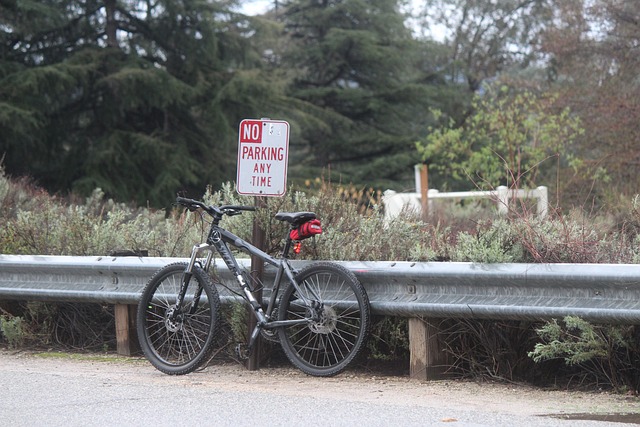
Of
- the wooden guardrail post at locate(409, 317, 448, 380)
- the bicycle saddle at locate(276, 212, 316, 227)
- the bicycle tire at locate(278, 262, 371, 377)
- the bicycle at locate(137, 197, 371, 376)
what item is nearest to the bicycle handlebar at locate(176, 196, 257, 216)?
the bicycle at locate(137, 197, 371, 376)

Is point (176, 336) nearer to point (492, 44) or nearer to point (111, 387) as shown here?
point (111, 387)

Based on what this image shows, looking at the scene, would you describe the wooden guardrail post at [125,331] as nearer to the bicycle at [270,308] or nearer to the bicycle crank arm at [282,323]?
the bicycle at [270,308]

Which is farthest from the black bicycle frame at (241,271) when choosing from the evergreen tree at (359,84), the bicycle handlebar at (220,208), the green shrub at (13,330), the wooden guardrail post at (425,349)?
the evergreen tree at (359,84)

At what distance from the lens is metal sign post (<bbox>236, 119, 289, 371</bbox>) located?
7645mm

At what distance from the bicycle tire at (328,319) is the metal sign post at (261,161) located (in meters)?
0.49

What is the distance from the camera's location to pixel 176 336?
7.58 meters

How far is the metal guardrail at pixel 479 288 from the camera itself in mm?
6176

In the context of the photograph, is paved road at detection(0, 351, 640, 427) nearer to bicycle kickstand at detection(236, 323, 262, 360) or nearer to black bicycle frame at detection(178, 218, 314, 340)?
bicycle kickstand at detection(236, 323, 262, 360)

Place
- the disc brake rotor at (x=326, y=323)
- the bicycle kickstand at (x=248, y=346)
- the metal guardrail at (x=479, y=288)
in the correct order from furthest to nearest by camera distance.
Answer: the bicycle kickstand at (x=248, y=346) < the disc brake rotor at (x=326, y=323) < the metal guardrail at (x=479, y=288)

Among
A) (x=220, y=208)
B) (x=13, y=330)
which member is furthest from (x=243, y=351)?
(x=13, y=330)

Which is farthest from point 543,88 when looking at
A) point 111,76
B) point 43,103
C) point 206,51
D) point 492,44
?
point 492,44

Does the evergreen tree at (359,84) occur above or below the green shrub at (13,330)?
above

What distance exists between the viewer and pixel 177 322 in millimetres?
7461

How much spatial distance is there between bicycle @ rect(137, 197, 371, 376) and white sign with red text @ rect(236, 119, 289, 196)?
0.74ft
